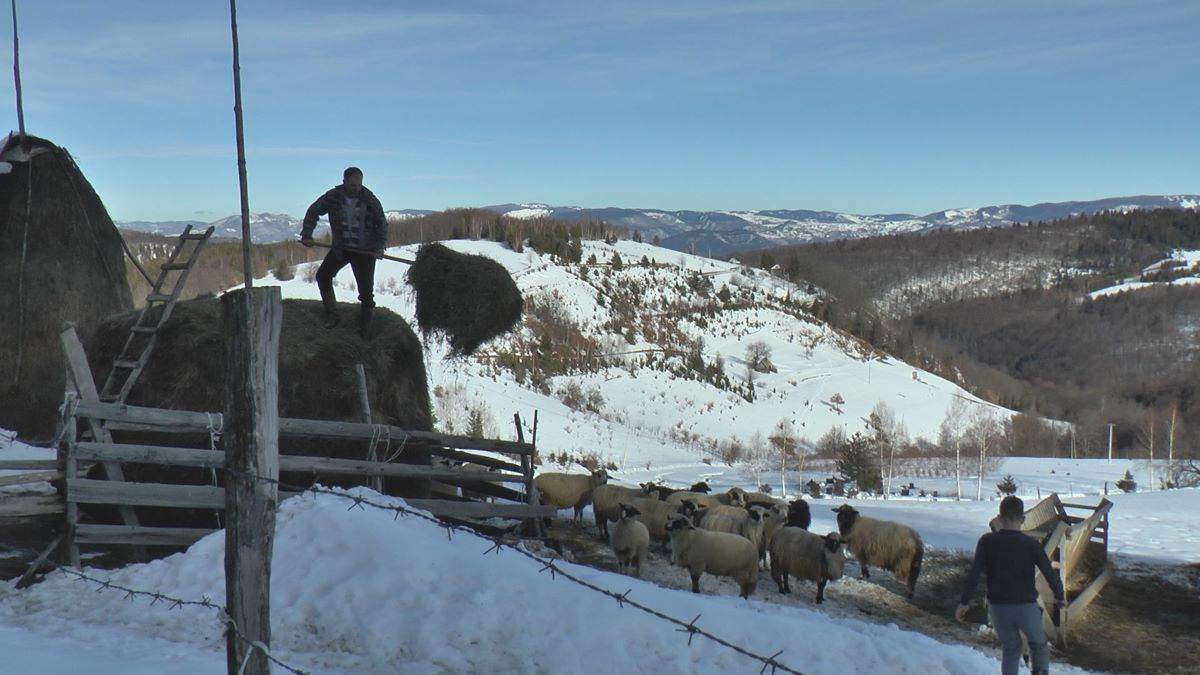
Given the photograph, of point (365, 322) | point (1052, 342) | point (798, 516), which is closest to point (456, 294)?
point (365, 322)

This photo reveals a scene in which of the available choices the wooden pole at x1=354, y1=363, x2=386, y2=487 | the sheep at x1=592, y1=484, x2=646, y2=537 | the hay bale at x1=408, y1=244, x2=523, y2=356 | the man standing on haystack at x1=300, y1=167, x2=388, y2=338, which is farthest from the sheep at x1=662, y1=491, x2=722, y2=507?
the man standing on haystack at x1=300, y1=167, x2=388, y2=338

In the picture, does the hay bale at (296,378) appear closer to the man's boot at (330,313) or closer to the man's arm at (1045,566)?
the man's boot at (330,313)

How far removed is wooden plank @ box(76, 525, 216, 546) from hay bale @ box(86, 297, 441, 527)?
2.28ft

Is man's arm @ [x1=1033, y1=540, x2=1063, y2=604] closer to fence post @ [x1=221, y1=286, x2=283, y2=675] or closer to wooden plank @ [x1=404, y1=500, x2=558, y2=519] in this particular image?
fence post @ [x1=221, y1=286, x2=283, y2=675]

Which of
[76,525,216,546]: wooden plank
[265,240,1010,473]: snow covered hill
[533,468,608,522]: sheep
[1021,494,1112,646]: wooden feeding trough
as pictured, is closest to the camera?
[76,525,216,546]: wooden plank

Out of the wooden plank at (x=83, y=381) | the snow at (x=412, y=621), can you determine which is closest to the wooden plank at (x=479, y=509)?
the snow at (x=412, y=621)

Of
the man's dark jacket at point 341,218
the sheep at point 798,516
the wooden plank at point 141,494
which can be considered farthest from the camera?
the sheep at point 798,516

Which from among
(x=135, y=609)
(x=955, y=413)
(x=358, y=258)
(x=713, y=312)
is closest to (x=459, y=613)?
(x=135, y=609)

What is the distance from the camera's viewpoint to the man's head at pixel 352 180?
10625 mm

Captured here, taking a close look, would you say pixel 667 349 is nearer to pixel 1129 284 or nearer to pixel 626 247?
pixel 626 247

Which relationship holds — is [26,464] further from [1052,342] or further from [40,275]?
[1052,342]

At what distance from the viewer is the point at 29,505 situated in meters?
8.08

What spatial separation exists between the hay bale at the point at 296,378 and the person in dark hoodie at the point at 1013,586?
6951mm

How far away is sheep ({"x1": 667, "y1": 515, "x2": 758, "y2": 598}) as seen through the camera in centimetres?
1212
